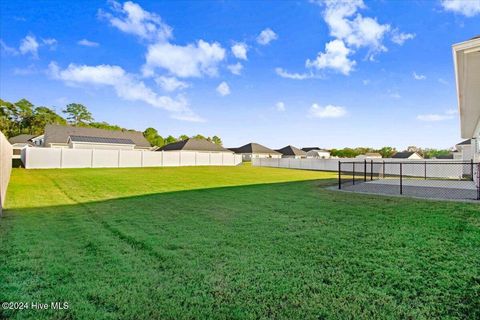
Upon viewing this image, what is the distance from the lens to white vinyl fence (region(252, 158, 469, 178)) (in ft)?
48.2

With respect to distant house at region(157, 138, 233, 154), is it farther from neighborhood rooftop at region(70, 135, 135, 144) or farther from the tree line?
the tree line

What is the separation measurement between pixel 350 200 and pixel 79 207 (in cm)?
792

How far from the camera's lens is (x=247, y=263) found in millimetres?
3203

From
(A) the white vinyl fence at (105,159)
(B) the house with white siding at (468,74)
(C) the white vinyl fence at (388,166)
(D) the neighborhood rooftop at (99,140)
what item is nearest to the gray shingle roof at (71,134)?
(D) the neighborhood rooftop at (99,140)

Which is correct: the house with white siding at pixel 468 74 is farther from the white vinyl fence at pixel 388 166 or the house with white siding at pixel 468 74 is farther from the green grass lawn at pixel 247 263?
the green grass lawn at pixel 247 263

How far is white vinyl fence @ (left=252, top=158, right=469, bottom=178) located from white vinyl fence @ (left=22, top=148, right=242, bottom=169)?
8.60m

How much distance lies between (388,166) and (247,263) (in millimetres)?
20672

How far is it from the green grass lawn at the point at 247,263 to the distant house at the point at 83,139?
27.9 metres

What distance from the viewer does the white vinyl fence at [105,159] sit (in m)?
19.8

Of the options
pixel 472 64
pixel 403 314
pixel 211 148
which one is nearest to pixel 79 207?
pixel 403 314

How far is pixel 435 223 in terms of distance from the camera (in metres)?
4.87

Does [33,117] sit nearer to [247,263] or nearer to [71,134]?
[71,134]

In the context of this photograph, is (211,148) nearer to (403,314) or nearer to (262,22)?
(262,22)

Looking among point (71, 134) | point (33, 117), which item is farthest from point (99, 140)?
point (33, 117)
